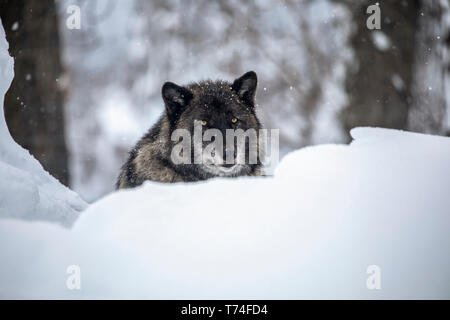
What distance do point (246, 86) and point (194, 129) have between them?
0.77 meters

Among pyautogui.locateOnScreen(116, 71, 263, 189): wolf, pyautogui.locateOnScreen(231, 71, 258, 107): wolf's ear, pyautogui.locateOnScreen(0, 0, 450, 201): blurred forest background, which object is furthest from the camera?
pyautogui.locateOnScreen(0, 0, 450, 201): blurred forest background

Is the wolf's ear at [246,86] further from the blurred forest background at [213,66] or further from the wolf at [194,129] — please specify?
the blurred forest background at [213,66]

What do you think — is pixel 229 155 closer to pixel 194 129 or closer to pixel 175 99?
pixel 194 129

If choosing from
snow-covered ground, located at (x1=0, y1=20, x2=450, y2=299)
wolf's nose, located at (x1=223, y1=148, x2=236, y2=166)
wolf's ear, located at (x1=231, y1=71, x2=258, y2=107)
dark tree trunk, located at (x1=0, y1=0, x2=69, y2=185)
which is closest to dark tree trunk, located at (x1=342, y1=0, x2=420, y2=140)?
wolf's ear, located at (x1=231, y1=71, x2=258, y2=107)

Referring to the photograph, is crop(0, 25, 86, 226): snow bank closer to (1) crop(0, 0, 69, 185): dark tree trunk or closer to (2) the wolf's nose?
(2) the wolf's nose

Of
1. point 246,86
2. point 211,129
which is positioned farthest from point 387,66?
point 211,129

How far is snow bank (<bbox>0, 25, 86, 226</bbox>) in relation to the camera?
2.92 meters

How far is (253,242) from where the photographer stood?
7.30 feet

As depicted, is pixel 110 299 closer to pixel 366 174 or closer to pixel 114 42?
pixel 366 174

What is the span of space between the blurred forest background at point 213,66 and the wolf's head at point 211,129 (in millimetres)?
3386

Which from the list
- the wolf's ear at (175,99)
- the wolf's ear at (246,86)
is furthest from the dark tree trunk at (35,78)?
the wolf's ear at (246,86)

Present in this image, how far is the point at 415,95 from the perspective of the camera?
24.3 feet

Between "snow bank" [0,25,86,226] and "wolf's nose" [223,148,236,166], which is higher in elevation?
"wolf's nose" [223,148,236,166]
